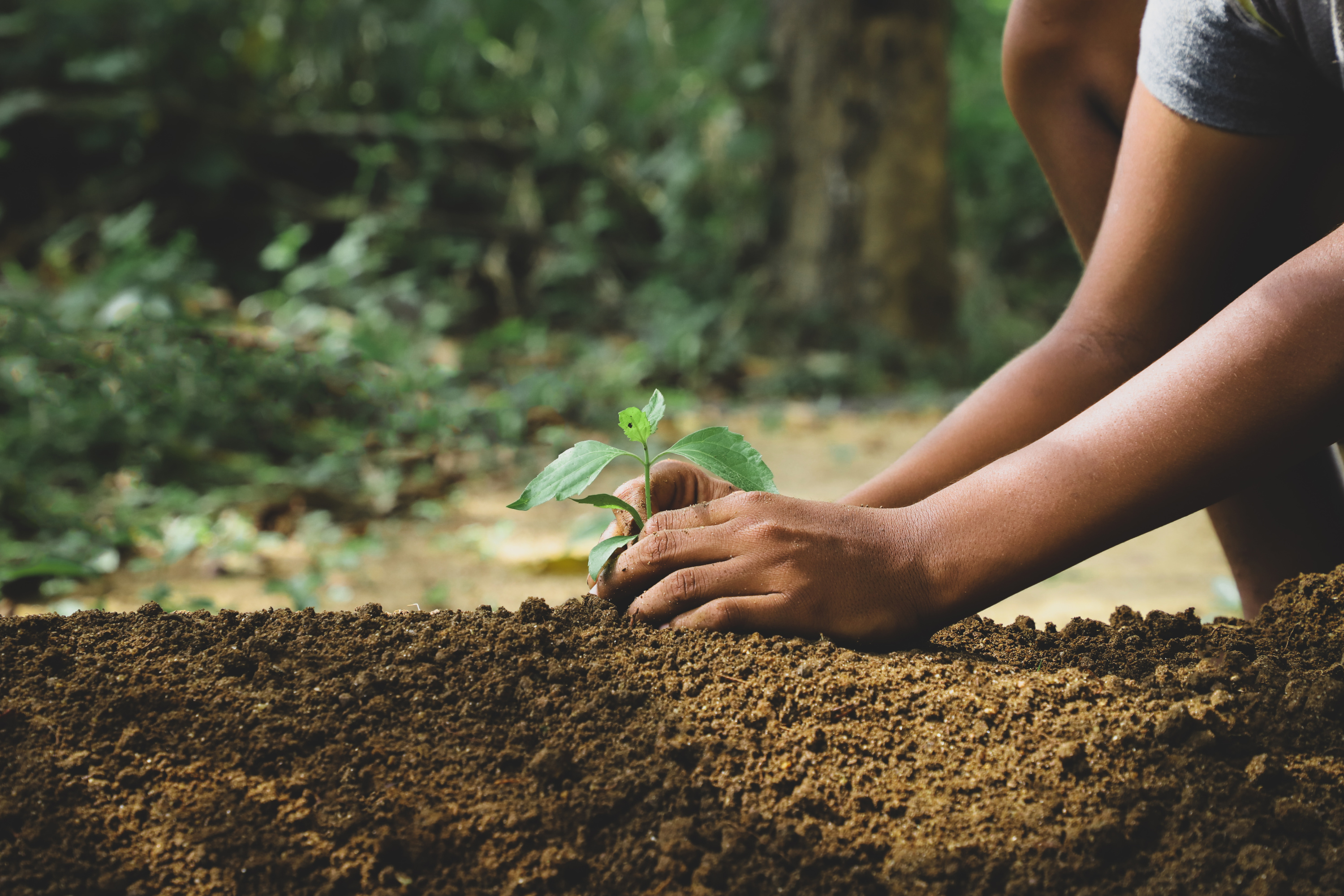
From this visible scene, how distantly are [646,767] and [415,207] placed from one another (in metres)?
5.81

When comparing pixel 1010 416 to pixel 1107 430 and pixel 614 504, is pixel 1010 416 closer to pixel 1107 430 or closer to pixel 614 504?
pixel 1107 430

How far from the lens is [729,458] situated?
1.23 meters

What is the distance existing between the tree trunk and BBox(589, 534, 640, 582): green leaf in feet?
16.5

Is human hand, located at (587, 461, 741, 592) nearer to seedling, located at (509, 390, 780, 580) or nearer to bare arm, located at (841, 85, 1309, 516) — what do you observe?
seedling, located at (509, 390, 780, 580)

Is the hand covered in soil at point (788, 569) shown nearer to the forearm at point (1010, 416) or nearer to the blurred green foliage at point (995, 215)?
the forearm at point (1010, 416)

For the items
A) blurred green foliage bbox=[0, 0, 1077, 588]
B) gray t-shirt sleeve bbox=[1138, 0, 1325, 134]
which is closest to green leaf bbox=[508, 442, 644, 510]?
gray t-shirt sleeve bbox=[1138, 0, 1325, 134]

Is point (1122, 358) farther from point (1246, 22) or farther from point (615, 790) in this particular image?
point (615, 790)

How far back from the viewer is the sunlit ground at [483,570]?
242cm

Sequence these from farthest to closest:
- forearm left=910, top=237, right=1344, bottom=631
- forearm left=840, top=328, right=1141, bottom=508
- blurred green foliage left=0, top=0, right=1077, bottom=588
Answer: blurred green foliage left=0, top=0, right=1077, bottom=588
forearm left=840, top=328, right=1141, bottom=508
forearm left=910, top=237, right=1344, bottom=631

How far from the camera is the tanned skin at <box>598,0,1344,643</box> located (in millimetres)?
1048

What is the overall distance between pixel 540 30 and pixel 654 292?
7.37 feet

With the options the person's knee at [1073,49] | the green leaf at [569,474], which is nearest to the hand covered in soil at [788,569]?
the green leaf at [569,474]

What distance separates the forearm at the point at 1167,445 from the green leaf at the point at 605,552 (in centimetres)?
35

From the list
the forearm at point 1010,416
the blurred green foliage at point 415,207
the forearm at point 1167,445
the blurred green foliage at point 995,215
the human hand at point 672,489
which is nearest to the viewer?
the forearm at point 1167,445
